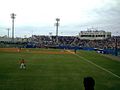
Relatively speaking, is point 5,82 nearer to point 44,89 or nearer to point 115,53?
point 44,89

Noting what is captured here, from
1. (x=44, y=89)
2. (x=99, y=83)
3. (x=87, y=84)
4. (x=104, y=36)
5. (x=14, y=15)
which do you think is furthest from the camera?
(x=104, y=36)

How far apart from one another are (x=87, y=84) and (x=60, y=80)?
61.1ft

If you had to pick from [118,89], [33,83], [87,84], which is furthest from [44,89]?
[87,84]

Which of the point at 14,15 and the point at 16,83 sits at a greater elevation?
the point at 14,15

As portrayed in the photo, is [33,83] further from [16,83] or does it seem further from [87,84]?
[87,84]

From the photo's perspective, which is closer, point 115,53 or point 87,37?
point 115,53

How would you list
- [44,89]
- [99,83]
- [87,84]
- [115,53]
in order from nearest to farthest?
[87,84] → [44,89] → [99,83] → [115,53]

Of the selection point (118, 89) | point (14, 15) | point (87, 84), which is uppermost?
point (14, 15)

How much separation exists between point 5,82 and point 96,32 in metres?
139

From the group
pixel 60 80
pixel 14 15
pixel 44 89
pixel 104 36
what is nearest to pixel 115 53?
pixel 60 80

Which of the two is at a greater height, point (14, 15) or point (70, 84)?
point (14, 15)

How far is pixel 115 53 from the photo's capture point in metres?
69.1

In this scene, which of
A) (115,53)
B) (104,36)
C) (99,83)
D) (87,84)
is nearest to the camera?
(87,84)

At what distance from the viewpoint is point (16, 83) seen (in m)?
20.8
